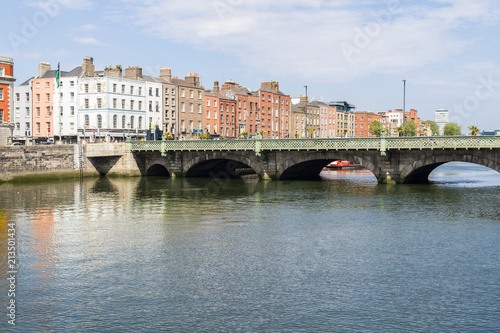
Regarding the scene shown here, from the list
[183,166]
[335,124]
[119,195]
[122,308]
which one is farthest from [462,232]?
[335,124]

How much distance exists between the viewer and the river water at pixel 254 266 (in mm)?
18922

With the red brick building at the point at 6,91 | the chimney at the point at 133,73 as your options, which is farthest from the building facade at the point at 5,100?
the chimney at the point at 133,73

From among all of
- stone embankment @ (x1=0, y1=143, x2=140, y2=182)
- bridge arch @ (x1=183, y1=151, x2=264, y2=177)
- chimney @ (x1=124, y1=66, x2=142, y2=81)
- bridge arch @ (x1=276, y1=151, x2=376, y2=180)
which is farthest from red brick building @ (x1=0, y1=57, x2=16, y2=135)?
bridge arch @ (x1=276, y1=151, x2=376, y2=180)

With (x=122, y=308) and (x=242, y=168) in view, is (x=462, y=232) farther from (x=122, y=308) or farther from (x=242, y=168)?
(x=242, y=168)

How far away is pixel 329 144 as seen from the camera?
62531 millimetres

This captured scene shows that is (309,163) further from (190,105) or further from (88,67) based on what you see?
(88,67)

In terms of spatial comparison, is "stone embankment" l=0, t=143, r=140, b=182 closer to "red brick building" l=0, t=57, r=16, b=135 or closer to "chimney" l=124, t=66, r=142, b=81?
"red brick building" l=0, t=57, r=16, b=135

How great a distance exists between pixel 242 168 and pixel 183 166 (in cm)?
1643

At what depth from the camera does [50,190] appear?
58594 mm

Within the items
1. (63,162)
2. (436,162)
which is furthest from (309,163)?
(63,162)

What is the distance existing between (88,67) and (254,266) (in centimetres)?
8158

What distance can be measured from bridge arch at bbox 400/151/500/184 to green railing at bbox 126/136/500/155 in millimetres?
1879

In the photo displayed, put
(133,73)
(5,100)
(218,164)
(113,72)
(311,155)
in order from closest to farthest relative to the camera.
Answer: (311,155), (5,100), (218,164), (113,72), (133,73)

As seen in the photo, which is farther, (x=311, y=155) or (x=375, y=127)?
(x=375, y=127)
